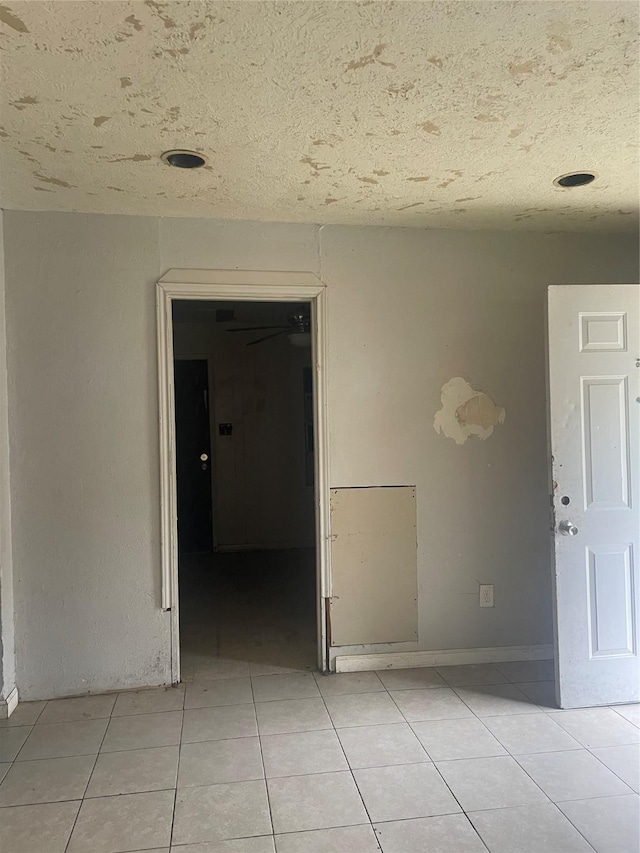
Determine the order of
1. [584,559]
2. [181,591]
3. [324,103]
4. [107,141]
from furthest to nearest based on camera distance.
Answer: [181,591]
[584,559]
[107,141]
[324,103]

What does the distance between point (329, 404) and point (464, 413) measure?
0.77 meters

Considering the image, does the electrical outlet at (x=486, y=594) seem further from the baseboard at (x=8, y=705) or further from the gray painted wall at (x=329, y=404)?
the baseboard at (x=8, y=705)

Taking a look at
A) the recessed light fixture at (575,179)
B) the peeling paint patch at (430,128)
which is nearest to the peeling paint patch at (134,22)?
the peeling paint patch at (430,128)

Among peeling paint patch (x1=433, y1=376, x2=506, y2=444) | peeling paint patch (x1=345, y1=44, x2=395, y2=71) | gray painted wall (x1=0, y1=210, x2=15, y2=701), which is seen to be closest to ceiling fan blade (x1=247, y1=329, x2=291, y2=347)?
peeling paint patch (x1=433, y1=376, x2=506, y2=444)

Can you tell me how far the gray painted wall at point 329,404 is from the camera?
2838 millimetres

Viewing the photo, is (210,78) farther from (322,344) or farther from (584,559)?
(584,559)

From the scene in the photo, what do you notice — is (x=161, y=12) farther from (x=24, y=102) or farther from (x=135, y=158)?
(x=135, y=158)

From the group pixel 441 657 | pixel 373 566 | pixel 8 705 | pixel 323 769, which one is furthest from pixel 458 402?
pixel 8 705

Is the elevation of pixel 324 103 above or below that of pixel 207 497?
above

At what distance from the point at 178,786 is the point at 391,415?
1.98m

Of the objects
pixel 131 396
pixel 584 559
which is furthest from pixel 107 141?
pixel 584 559

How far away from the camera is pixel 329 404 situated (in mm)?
3131

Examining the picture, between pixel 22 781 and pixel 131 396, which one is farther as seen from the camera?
pixel 131 396

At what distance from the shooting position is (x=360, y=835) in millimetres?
1867
